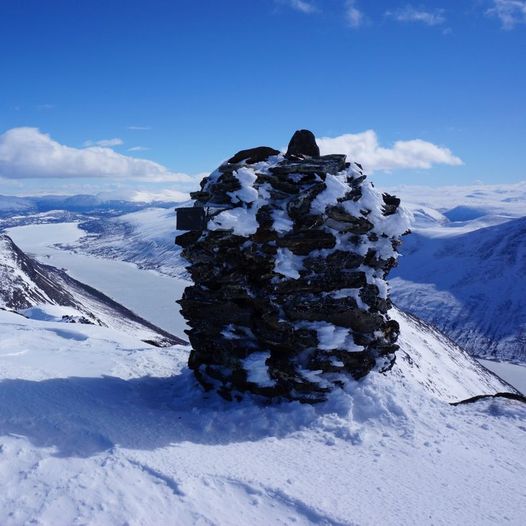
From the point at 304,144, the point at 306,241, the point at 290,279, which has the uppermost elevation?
the point at 304,144

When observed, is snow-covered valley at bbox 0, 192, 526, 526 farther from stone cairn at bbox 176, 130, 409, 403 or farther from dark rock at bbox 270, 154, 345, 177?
dark rock at bbox 270, 154, 345, 177

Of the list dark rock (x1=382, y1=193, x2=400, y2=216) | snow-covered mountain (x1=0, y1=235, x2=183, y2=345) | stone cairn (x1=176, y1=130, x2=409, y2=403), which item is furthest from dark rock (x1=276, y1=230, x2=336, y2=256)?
snow-covered mountain (x1=0, y1=235, x2=183, y2=345)

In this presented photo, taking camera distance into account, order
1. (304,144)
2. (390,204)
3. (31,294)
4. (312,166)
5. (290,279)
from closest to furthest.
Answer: (290,279) → (312,166) → (390,204) → (304,144) → (31,294)

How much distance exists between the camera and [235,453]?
11.8m

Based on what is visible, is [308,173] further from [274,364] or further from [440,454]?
[440,454]

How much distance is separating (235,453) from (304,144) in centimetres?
1267

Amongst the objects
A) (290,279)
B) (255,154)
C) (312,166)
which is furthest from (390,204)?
(255,154)

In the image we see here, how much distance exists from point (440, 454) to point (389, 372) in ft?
14.3

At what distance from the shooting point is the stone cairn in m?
Result: 15.0

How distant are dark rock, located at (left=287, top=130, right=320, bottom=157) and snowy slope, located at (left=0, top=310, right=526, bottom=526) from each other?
946 cm

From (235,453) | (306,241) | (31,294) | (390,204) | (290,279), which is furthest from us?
(31,294)

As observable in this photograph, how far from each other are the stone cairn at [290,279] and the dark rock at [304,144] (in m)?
2.78

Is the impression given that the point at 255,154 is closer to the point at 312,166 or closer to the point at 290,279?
the point at 312,166

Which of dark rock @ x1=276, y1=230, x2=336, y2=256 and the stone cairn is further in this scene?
dark rock @ x1=276, y1=230, x2=336, y2=256
